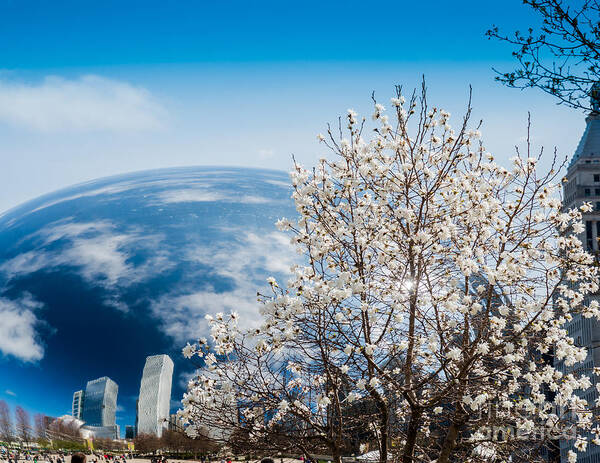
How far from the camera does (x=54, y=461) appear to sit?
2678cm

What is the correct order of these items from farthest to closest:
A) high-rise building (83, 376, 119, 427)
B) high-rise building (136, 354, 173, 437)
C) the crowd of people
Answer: the crowd of people → high-rise building (83, 376, 119, 427) → high-rise building (136, 354, 173, 437)

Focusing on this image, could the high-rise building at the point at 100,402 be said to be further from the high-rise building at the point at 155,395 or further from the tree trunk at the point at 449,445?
the tree trunk at the point at 449,445

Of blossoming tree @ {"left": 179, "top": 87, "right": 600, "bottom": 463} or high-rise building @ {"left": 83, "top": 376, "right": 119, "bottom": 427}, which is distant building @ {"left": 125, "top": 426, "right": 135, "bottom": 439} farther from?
blossoming tree @ {"left": 179, "top": 87, "right": 600, "bottom": 463}

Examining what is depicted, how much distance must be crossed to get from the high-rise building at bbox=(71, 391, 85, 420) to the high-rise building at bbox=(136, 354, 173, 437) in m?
1.98

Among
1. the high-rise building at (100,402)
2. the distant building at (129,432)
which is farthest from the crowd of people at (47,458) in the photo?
the high-rise building at (100,402)

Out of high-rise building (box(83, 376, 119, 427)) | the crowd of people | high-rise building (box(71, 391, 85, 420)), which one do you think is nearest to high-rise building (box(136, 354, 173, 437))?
high-rise building (box(83, 376, 119, 427))

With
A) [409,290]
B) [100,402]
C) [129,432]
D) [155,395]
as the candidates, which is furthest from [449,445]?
[100,402]

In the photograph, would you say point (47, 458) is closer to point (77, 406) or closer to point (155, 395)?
point (77, 406)

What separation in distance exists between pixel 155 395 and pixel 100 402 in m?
2.05

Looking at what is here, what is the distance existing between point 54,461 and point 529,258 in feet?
88.6

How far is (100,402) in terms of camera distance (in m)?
18.1

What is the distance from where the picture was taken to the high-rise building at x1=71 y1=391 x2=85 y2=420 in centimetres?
1806

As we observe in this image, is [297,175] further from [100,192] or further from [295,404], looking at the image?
[100,192]

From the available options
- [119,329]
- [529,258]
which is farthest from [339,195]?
[119,329]
